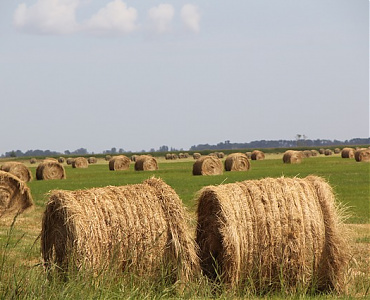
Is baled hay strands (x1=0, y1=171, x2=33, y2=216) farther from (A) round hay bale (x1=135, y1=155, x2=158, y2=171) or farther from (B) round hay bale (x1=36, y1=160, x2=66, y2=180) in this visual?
(A) round hay bale (x1=135, y1=155, x2=158, y2=171)

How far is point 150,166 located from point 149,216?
38060 mm

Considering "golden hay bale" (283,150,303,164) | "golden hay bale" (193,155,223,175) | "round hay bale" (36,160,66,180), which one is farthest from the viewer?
"golden hay bale" (283,150,303,164)

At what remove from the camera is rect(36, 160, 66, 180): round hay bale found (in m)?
39.8

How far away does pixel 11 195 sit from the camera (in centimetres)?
2023

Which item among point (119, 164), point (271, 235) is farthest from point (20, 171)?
point (271, 235)

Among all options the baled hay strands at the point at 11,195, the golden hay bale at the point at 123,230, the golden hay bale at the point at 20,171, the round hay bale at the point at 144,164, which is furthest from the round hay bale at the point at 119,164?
the golden hay bale at the point at 123,230

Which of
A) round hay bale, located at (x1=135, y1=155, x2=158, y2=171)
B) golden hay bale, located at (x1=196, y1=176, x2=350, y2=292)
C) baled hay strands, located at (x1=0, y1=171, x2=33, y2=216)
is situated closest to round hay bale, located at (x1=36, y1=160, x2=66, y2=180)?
round hay bale, located at (x1=135, y1=155, x2=158, y2=171)

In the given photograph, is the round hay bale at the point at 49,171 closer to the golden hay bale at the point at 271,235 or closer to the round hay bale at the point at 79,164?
the round hay bale at the point at 79,164

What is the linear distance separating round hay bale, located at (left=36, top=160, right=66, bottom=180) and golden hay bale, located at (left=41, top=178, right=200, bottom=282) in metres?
31.8

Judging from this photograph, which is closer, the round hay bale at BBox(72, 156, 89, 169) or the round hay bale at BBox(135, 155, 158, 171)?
the round hay bale at BBox(135, 155, 158, 171)

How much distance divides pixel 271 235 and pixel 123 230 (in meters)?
2.20

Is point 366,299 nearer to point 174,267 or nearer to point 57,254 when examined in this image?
point 174,267

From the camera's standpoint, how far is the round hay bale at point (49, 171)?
39812mm

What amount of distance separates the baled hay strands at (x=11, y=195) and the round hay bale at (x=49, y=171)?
19726mm
